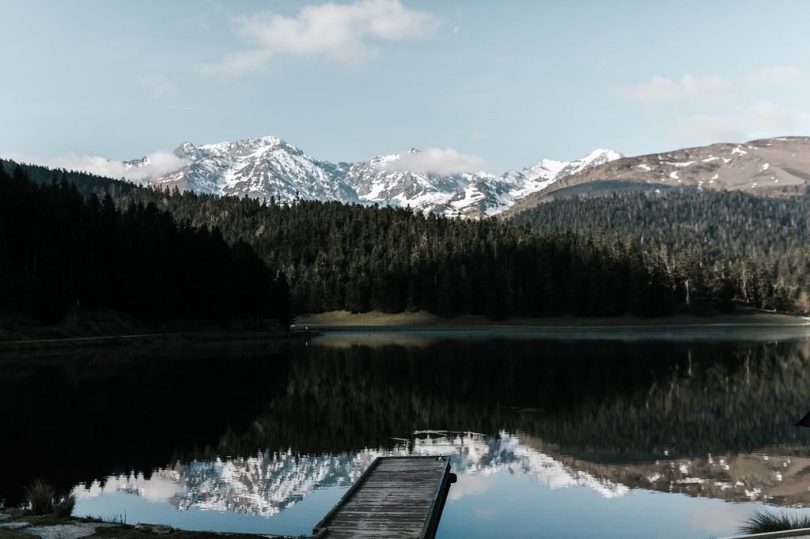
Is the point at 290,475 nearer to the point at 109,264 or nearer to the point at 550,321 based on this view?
the point at 109,264

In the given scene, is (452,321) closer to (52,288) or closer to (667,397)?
(52,288)

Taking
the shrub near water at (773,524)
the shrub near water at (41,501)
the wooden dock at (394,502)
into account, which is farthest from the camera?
the shrub near water at (41,501)

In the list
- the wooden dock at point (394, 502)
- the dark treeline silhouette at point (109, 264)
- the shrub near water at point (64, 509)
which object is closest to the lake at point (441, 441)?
the wooden dock at point (394, 502)

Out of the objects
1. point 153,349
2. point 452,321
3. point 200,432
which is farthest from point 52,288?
point 452,321

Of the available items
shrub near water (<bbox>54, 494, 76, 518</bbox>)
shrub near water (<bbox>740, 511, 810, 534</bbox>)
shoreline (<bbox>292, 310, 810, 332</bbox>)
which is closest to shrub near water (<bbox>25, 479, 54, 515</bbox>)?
shrub near water (<bbox>54, 494, 76, 518</bbox>)

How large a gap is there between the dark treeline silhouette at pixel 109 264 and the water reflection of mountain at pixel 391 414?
24.5 meters

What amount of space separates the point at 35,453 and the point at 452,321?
156043 millimetres

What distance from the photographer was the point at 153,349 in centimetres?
9194

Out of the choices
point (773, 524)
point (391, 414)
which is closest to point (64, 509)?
point (773, 524)

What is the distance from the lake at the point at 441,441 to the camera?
23.4m

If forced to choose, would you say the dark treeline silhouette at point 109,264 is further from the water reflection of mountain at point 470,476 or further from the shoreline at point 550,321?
the water reflection of mountain at point 470,476

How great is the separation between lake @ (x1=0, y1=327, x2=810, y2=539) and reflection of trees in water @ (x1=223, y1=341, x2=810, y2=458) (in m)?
0.21

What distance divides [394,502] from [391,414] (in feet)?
67.3

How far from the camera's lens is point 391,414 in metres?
43.0
